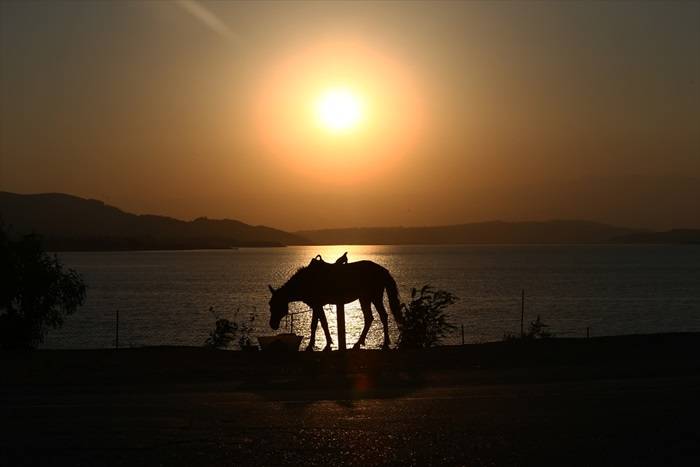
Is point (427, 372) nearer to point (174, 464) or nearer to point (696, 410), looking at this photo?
point (696, 410)

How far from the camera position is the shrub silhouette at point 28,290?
29.3 m

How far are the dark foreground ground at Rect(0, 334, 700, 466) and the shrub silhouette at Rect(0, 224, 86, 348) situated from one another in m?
10.4

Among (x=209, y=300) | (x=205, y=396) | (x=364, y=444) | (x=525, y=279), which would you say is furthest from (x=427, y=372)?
(x=525, y=279)

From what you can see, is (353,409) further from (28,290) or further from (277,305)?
(28,290)

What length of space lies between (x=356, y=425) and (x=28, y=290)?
2339 centimetres

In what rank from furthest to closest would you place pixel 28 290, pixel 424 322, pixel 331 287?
pixel 28 290, pixel 424 322, pixel 331 287

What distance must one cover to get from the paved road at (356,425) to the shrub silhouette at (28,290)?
15938mm

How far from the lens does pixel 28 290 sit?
3103 cm

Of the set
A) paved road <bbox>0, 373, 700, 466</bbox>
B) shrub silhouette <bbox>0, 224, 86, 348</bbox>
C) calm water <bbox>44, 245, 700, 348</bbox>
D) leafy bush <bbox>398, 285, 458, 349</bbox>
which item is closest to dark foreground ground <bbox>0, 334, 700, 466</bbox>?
paved road <bbox>0, 373, 700, 466</bbox>

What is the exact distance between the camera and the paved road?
9.48 meters

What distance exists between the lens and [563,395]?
13.5 metres

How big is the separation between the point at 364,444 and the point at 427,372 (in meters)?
6.74

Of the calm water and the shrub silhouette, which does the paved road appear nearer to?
the shrub silhouette

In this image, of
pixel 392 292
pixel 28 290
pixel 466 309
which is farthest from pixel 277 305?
pixel 466 309
